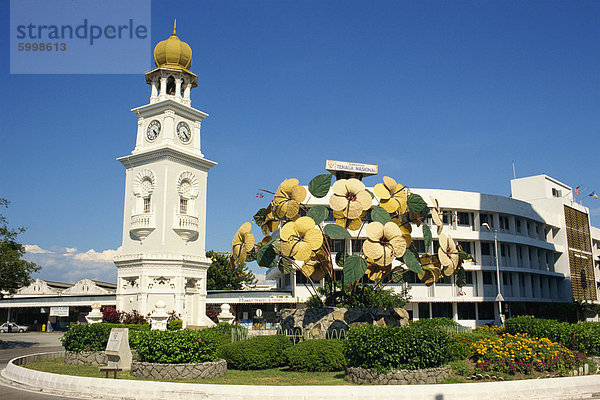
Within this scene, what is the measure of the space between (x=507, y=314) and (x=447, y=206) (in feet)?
39.7

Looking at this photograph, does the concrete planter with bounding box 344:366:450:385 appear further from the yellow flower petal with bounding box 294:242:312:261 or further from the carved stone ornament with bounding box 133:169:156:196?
the carved stone ornament with bounding box 133:169:156:196

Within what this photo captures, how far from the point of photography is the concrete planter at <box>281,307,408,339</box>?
23.7 metres

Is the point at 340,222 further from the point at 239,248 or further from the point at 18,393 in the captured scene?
the point at 18,393

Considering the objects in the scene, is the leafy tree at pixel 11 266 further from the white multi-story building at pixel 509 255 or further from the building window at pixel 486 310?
the building window at pixel 486 310

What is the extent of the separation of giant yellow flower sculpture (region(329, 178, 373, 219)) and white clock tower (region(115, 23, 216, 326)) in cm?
2120

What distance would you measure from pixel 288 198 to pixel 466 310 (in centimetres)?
3225

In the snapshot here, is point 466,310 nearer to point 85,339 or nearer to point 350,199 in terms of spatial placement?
point 350,199

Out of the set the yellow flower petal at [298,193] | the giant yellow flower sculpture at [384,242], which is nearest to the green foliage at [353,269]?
the giant yellow flower sculpture at [384,242]

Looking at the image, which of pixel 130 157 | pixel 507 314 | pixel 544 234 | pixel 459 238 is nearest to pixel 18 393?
pixel 130 157

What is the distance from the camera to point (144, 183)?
44.3 metres

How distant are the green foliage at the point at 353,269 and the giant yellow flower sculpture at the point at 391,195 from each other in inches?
140

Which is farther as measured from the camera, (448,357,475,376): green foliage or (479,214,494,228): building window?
(479,214,494,228): building window

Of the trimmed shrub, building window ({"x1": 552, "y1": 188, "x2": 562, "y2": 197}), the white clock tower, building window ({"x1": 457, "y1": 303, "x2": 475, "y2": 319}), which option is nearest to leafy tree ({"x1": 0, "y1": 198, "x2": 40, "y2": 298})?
the white clock tower

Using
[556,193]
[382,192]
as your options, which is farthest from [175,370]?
[556,193]
